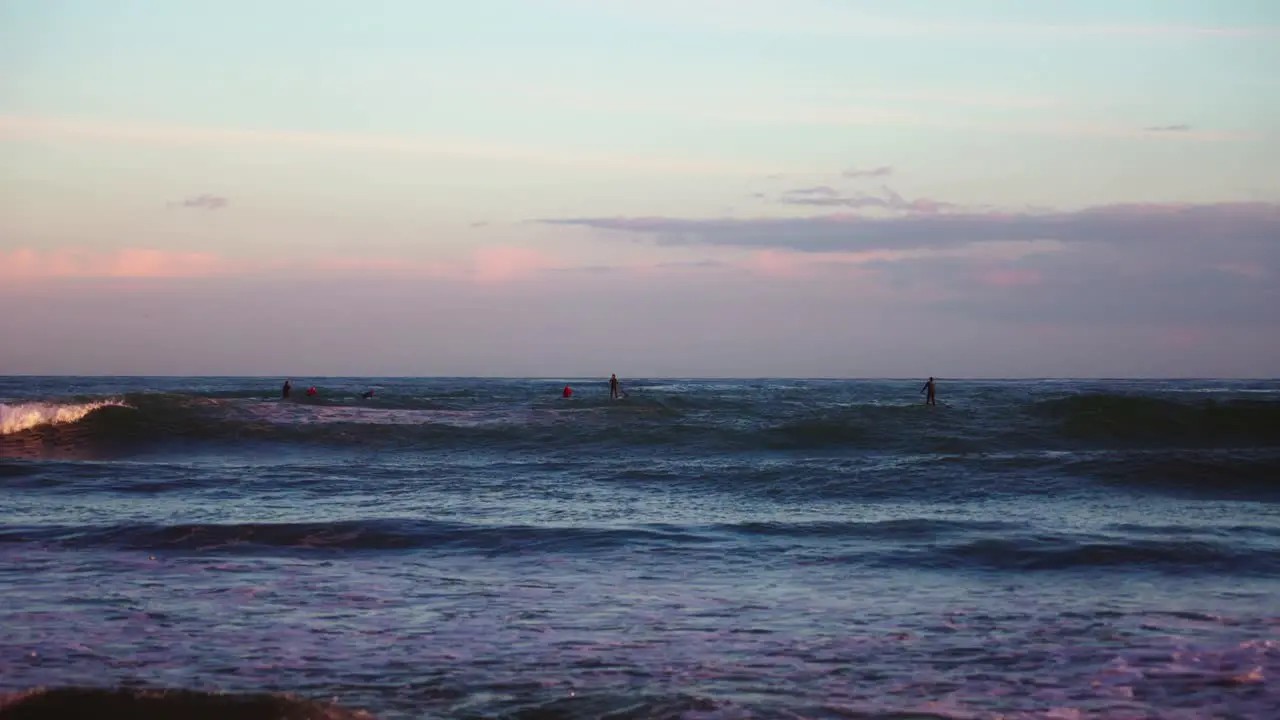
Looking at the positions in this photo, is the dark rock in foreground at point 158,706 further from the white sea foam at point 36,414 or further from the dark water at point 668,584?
the white sea foam at point 36,414

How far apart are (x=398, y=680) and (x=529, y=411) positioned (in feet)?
131

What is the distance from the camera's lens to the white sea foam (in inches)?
1253

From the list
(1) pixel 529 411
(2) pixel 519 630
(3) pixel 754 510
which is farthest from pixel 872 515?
(1) pixel 529 411

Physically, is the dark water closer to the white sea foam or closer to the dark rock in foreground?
the dark rock in foreground

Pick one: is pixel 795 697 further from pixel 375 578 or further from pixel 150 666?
pixel 375 578

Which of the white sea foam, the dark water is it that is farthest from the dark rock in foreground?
the white sea foam

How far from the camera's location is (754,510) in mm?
16688

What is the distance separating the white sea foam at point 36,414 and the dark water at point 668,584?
37.6 feet

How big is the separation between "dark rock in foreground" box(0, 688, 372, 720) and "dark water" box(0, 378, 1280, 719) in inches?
19.6

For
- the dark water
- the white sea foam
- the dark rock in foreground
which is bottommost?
the dark water

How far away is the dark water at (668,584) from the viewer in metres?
7.07

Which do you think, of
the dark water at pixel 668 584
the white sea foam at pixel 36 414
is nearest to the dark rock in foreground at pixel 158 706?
the dark water at pixel 668 584

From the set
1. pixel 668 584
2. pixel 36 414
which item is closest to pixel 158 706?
pixel 668 584

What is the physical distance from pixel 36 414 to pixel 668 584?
28.8m
